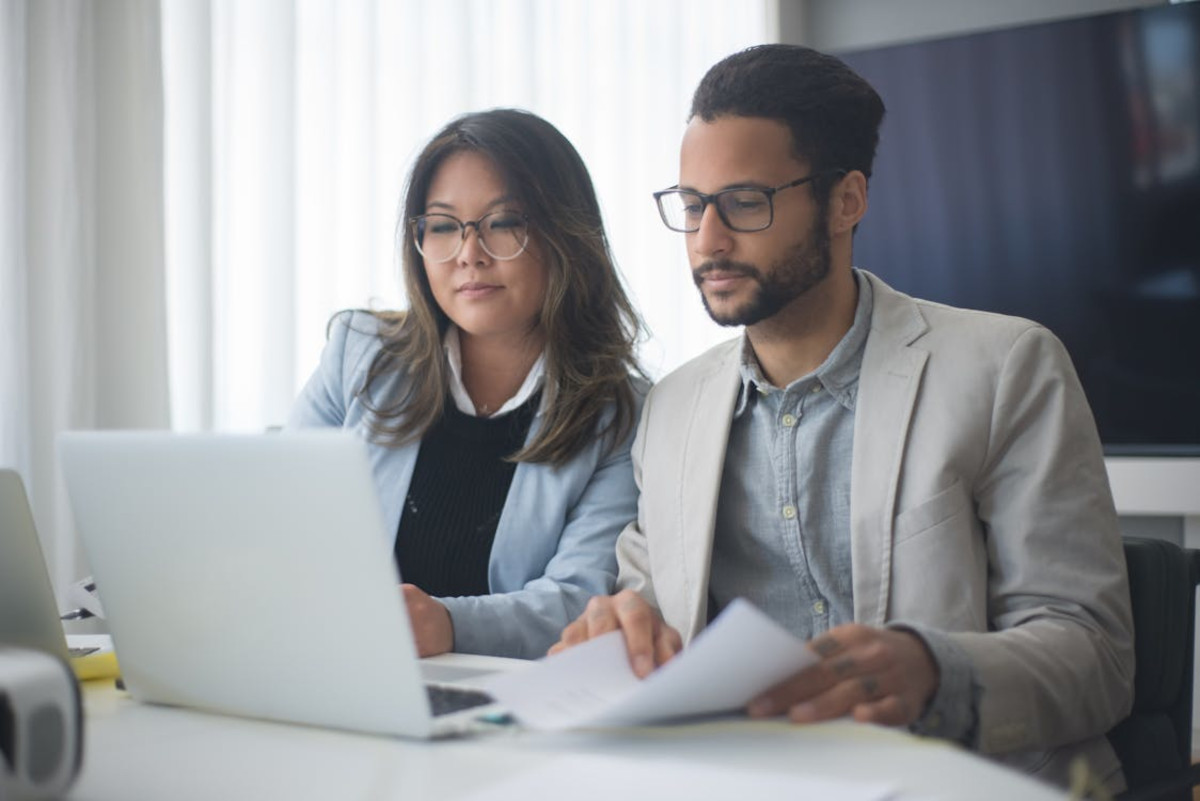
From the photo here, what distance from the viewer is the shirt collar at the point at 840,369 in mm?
1588

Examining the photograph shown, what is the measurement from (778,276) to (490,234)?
57cm

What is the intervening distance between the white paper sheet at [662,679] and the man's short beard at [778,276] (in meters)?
0.62

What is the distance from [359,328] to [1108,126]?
86.3 inches

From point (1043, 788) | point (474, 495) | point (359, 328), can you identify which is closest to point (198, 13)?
point (359, 328)

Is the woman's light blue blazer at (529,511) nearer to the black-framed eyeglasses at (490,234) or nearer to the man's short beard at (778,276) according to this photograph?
the black-framed eyeglasses at (490,234)

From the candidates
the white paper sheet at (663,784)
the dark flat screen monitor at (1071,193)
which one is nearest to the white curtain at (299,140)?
the dark flat screen monitor at (1071,193)

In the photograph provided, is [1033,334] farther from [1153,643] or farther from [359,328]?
[359,328]

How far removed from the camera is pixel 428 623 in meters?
1.37

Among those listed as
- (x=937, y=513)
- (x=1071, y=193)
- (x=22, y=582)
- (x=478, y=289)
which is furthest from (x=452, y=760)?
(x=1071, y=193)

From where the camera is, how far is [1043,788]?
76 cm

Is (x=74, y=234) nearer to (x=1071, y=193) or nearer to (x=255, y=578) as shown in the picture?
(x=255, y=578)

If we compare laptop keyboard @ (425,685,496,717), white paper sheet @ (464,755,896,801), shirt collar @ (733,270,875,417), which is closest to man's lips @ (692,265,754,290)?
shirt collar @ (733,270,875,417)

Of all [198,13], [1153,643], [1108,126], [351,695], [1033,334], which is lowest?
[1153,643]

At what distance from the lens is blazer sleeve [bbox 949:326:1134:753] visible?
1.22 meters
